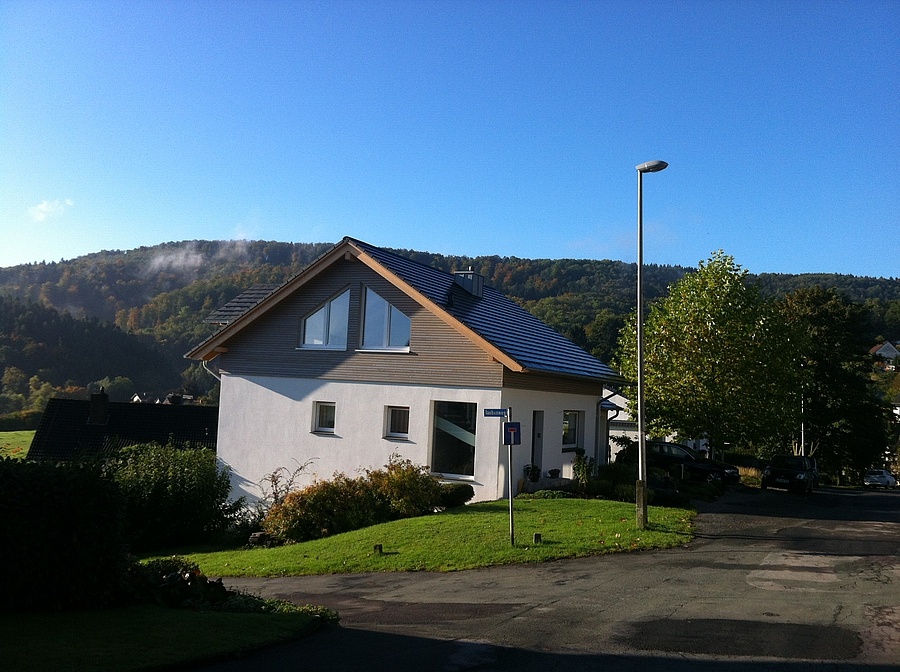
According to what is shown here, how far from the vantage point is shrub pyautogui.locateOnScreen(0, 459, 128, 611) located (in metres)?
8.62

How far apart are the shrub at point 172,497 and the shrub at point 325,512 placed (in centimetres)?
240

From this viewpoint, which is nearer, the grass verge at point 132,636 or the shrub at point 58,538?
the grass verge at point 132,636

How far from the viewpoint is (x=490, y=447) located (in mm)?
21141

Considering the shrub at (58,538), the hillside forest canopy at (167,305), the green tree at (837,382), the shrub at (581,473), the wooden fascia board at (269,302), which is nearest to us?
the shrub at (58,538)

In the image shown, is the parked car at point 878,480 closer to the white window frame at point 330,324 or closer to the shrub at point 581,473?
the shrub at point 581,473

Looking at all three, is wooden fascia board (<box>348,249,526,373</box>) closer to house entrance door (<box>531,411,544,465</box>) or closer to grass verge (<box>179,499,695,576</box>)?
house entrance door (<box>531,411,544,465</box>)

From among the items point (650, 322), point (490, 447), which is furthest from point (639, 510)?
point (650, 322)

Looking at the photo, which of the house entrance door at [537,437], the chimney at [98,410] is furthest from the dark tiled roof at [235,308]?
the chimney at [98,410]

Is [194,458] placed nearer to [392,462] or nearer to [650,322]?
[392,462]

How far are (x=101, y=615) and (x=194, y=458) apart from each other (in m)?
13.3

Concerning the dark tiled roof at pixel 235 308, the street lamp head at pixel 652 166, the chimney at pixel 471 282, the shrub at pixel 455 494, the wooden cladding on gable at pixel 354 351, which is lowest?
the shrub at pixel 455 494

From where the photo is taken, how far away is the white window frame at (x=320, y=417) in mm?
23661

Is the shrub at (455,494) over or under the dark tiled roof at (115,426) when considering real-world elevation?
under

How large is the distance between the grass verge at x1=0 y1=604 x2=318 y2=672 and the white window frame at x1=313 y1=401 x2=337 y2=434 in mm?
14234
